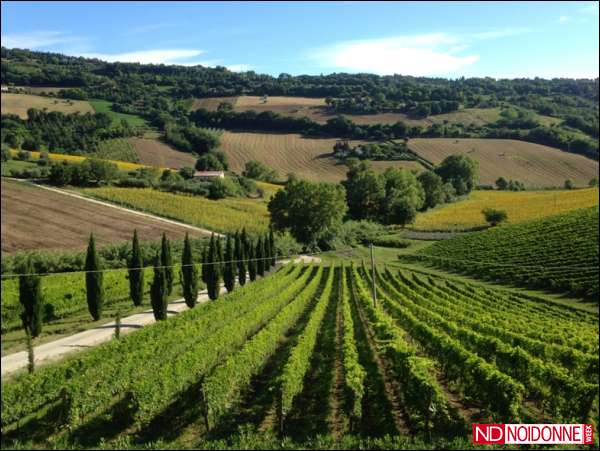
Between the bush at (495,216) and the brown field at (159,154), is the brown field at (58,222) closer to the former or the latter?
the brown field at (159,154)

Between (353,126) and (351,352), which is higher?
(353,126)

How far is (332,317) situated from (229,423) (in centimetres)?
1488

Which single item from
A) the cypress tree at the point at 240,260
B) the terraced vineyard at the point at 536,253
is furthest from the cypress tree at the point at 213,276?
the terraced vineyard at the point at 536,253

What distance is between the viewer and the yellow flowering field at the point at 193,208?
209 feet

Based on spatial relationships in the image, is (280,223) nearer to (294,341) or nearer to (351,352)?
(294,341)

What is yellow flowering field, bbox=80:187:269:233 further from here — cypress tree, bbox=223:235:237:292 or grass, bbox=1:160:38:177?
cypress tree, bbox=223:235:237:292

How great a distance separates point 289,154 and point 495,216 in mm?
55149

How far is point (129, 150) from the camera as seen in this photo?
325ft

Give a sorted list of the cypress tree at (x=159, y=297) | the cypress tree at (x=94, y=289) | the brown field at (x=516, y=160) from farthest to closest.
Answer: the brown field at (x=516, y=160), the cypress tree at (x=159, y=297), the cypress tree at (x=94, y=289)

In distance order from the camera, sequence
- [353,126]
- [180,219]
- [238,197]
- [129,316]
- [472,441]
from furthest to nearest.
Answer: [353,126], [238,197], [180,219], [129,316], [472,441]

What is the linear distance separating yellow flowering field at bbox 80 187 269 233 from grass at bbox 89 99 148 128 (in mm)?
48550

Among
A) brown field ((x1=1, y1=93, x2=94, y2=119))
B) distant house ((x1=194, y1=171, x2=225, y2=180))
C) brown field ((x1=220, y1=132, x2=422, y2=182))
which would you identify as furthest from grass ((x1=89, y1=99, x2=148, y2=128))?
distant house ((x1=194, y1=171, x2=225, y2=180))

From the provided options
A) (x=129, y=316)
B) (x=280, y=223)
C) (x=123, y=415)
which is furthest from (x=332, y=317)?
(x=280, y=223)

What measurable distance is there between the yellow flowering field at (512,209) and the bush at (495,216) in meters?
0.91
